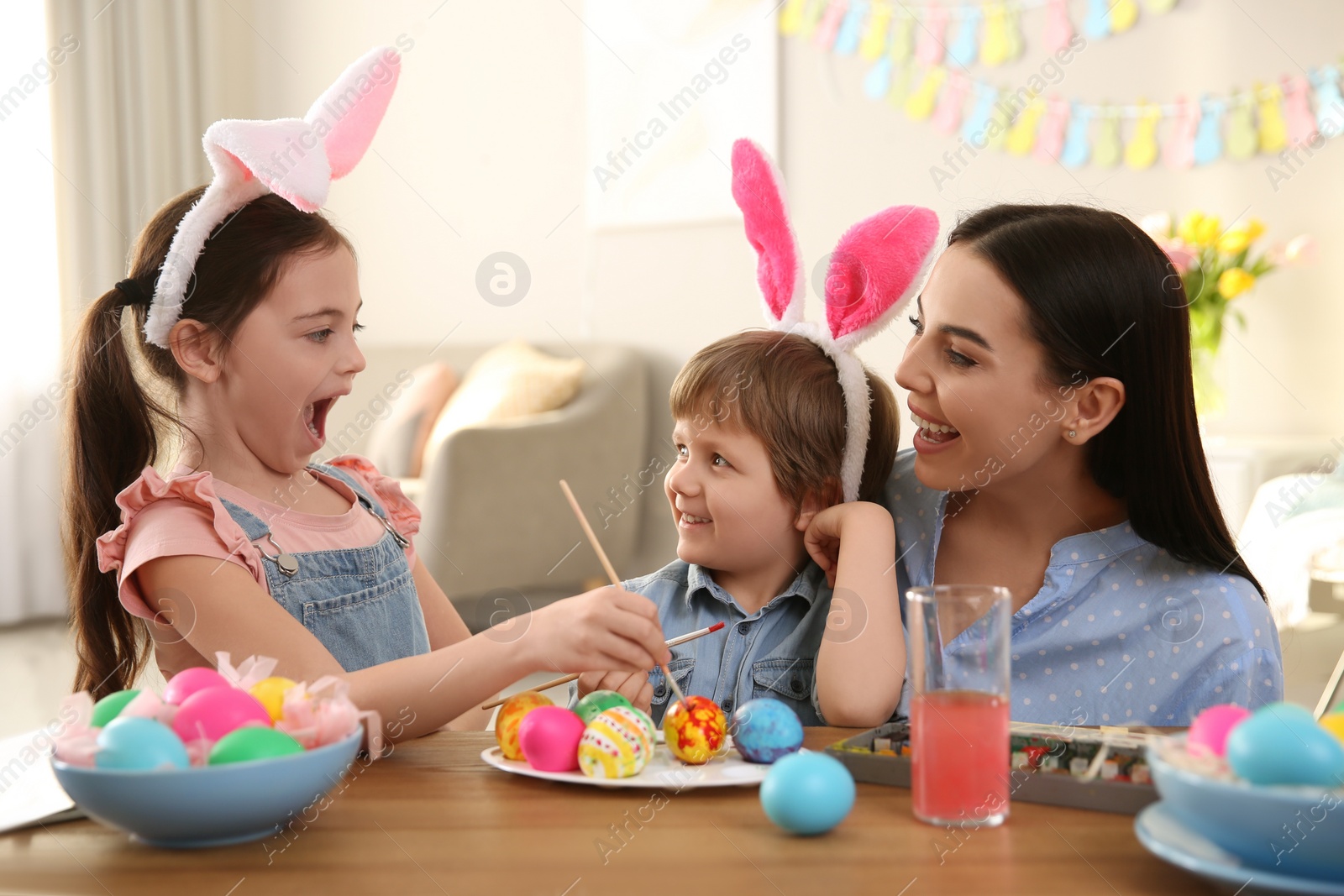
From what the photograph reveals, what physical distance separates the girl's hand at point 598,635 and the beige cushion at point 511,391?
2.63 meters

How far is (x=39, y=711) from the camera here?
2.74 meters

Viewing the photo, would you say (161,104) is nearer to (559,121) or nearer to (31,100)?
(31,100)

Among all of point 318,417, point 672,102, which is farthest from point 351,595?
point 672,102

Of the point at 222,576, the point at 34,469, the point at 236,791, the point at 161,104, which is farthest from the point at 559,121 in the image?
the point at 236,791

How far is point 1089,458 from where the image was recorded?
1.22m

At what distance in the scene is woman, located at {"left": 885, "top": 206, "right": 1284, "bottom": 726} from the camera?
111cm

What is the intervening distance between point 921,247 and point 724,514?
14.4 inches

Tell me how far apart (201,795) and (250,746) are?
0.11 ft

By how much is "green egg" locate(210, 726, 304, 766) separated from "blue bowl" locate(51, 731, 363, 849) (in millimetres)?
10

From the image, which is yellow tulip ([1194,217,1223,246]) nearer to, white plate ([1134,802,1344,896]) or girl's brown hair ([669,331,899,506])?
girl's brown hair ([669,331,899,506])

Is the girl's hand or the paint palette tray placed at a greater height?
the girl's hand

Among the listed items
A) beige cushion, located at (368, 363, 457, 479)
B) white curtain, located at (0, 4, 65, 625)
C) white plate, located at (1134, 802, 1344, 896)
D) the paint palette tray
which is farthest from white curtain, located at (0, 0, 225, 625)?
white plate, located at (1134, 802, 1344, 896)

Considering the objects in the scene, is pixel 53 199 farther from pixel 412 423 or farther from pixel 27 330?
pixel 412 423

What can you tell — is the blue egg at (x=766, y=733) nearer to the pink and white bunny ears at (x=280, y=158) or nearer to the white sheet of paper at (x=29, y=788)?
the white sheet of paper at (x=29, y=788)
